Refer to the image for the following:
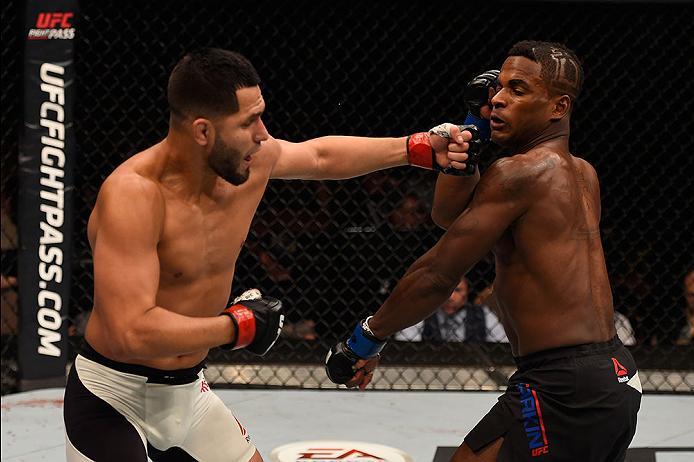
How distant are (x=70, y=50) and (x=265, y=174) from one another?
7.73ft

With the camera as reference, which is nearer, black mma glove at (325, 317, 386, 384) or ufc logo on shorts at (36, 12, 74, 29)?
black mma glove at (325, 317, 386, 384)

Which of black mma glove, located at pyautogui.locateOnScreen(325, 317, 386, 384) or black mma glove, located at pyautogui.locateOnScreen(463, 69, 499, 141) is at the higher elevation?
black mma glove, located at pyautogui.locateOnScreen(463, 69, 499, 141)

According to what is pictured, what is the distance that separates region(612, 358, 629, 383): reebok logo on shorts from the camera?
7.40ft

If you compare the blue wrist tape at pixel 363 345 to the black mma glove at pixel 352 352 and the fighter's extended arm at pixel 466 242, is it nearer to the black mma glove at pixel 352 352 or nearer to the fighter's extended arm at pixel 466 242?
the black mma glove at pixel 352 352

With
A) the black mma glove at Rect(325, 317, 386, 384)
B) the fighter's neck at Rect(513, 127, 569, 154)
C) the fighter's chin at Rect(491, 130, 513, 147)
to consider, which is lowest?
the black mma glove at Rect(325, 317, 386, 384)

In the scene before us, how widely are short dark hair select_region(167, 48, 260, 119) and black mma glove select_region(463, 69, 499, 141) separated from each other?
2.10 ft

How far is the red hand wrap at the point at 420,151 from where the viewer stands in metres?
2.54

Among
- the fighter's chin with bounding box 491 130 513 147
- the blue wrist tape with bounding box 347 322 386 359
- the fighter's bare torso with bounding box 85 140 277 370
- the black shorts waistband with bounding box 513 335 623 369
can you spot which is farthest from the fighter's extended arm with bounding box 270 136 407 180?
the black shorts waistband with bounding box 513 335 623 369

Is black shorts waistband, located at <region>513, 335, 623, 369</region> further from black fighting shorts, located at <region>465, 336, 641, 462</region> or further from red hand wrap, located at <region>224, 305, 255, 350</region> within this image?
red hand wrap, located at <region>224, 305, 255, 350</region>

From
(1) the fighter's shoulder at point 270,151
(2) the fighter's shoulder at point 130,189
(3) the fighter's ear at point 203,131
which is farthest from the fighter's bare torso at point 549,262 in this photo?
(2) the fighter's shoulder at point 130,189

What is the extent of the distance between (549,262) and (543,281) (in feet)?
0.14

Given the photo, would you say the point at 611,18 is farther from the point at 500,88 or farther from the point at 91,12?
the point at 500,88

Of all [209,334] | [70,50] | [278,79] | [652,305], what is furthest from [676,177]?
[209,334]

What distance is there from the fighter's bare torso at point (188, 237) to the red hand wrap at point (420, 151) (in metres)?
0.40
